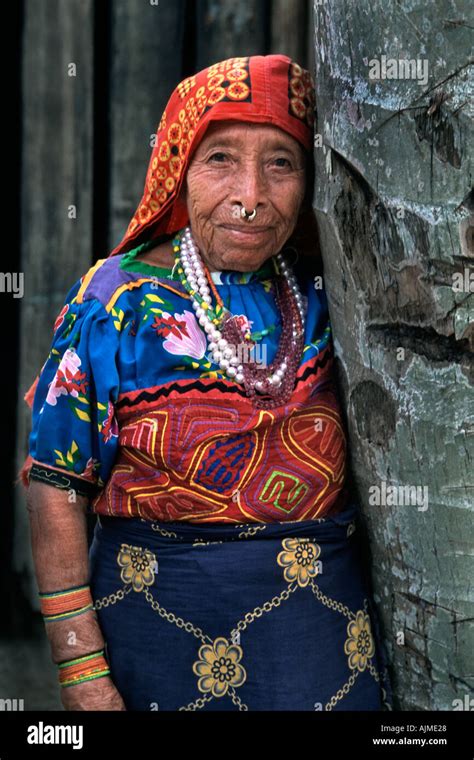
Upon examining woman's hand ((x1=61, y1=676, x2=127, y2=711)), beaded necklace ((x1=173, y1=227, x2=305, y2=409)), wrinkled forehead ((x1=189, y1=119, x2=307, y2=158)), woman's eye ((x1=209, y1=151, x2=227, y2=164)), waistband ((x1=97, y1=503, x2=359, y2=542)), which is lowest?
woman's hand ((x1=61, y1=676, x2=127, y2=711))

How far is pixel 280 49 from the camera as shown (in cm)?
351

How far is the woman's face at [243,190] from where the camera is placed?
2.14 m

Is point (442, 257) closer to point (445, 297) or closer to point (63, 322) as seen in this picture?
point (445, 297)

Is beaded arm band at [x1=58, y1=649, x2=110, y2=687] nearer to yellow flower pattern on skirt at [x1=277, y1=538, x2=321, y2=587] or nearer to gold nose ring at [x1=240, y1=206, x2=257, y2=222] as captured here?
yellow flower pattern on skirt at [x1=277, y1=538, x2=321, y2=587]

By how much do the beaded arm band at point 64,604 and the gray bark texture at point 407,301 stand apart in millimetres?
618

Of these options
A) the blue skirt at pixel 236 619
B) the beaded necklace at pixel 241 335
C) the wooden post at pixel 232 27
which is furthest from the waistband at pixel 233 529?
the wooden post at pixel 232 27

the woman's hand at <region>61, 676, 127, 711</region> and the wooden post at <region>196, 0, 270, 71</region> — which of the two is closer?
the woman's hand at <region>61, 676, 127, 711</region>

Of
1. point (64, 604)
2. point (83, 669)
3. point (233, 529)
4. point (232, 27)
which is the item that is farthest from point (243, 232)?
point (232, 27)

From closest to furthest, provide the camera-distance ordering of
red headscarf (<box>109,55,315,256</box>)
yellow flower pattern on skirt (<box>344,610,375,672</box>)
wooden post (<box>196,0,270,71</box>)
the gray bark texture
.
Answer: the gray bark texture → red headscarf (<box>109,55,315,256</box>) → yellow flower pattern on skirt (<box>344,610,375,672</box>) → wooden post (<box>196,0,270,71</box>)

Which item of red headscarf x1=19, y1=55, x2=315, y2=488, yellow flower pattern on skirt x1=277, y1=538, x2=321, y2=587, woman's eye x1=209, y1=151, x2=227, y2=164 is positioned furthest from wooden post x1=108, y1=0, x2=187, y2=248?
yellow flower pattern on skirt x1=277, y1=538, x2=321, y2=587

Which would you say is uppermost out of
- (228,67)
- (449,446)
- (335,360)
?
(228,67)

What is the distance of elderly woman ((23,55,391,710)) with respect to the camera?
2.14m

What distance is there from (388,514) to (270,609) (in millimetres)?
306
